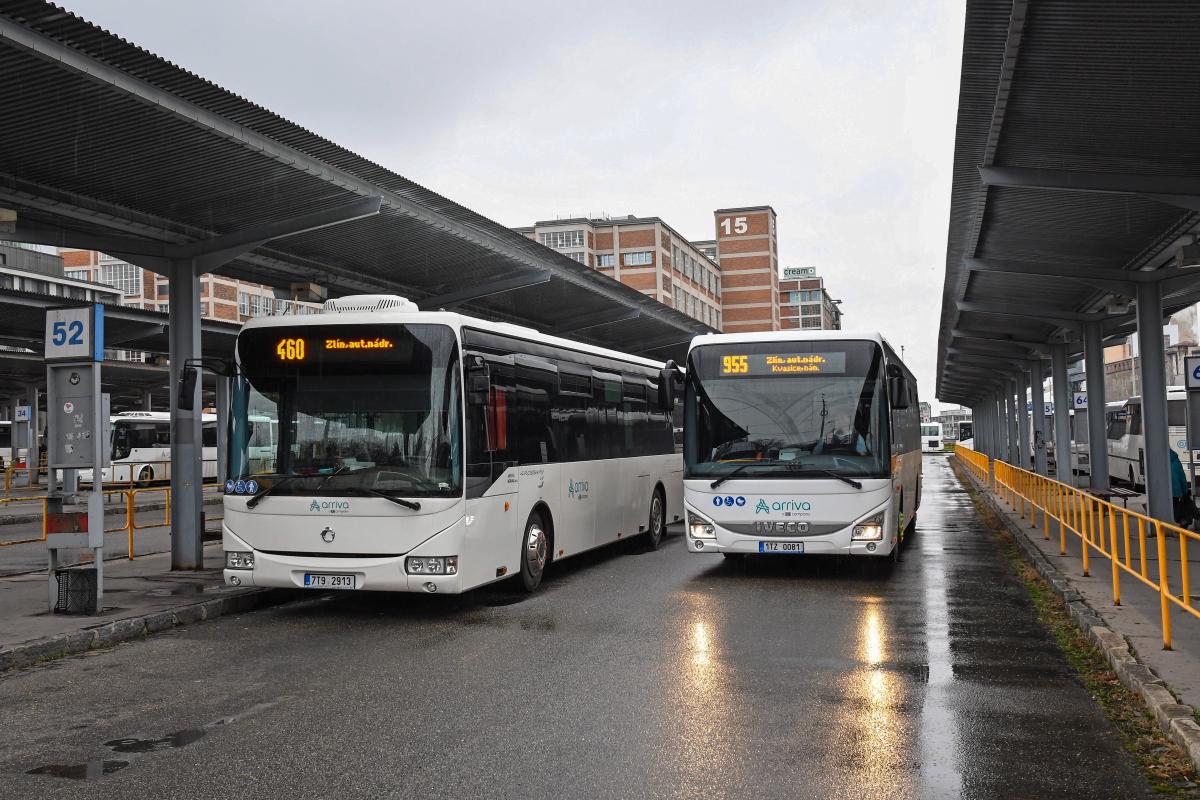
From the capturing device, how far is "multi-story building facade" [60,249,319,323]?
7881 cm

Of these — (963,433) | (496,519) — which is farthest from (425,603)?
(963,433)

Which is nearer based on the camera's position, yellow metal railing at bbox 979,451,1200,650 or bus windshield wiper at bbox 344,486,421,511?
yellow metal railing at bbox 979,451,1200,650

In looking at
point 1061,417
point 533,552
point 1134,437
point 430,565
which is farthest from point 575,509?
point 1134,437

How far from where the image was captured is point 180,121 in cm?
1034

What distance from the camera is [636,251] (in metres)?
103

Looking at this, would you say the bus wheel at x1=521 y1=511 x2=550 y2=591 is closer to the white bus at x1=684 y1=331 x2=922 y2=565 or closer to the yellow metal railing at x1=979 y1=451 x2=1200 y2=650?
the white bus at x1=684 y1=331 x2=922 y2=565

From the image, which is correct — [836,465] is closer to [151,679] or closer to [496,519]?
[496,519]

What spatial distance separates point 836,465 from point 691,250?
10067 centimetres

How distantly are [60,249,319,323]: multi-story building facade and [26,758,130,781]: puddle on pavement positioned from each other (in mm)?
75313

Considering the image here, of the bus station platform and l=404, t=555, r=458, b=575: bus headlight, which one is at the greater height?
l=404, t=555, r=458, b=575: bus headlight

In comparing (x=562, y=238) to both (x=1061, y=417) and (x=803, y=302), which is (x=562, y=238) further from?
(x=1061, y=417)

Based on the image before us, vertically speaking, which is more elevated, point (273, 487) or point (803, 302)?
point (803, 302)

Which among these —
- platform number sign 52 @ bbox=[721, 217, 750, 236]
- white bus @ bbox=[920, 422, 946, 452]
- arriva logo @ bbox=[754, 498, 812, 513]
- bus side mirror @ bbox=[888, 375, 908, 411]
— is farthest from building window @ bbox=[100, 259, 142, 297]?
bus side mirror @ bbox=[888, 375, 908, 411]

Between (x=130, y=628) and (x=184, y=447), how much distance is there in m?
4.41
